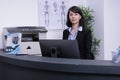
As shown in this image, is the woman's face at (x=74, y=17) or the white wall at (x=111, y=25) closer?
the woman's face at (x=74, y=17)

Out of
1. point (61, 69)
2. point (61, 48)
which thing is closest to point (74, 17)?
point (61, 48)

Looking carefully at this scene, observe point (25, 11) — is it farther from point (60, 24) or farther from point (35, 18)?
point (60, 24)

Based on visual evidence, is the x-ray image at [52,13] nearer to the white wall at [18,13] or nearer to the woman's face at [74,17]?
the white wall at [18,13]

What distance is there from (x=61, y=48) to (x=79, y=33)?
77 cm

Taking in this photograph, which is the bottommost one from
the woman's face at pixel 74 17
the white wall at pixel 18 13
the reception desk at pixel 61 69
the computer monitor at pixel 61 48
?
the reception desk at pixel 61 69

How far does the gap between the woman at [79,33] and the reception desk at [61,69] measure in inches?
33.1

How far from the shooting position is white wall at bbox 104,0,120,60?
416 cm

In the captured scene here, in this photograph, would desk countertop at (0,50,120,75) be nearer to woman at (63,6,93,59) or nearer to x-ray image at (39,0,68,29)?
woman at (63,6,93,59)

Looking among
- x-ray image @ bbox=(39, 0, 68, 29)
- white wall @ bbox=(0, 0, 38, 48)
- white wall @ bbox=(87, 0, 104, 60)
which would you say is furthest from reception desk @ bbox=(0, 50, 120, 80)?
white wall @ bbox=(87, 0, 104, 60)

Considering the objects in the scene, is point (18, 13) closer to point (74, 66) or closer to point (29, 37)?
point (29, 37)

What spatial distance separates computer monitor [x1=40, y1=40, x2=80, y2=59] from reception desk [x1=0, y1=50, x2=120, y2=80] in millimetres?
179

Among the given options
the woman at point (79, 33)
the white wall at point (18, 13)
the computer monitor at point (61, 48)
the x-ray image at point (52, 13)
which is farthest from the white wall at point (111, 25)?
the computer monitor at point (61, 48)

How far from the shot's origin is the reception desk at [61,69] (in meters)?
1.63

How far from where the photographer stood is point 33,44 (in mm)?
3336
